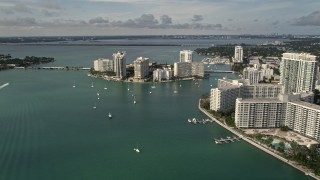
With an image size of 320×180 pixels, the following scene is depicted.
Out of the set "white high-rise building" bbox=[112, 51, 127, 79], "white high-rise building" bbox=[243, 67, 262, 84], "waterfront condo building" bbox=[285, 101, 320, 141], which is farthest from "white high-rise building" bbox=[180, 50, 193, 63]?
"waterfront condo building" bbox=[285, 101, 320, 141]

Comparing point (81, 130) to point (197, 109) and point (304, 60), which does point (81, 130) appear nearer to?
point (197, 109)

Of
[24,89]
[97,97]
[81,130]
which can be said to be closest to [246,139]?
[81,130]

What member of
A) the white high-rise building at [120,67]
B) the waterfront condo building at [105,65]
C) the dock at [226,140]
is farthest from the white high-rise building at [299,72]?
the waterfront condo building at [105,65]

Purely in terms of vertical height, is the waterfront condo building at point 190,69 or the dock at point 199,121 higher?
the waterfront condo building at point 190,69

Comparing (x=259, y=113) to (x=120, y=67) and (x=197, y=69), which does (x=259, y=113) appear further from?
(x=120, y=67)

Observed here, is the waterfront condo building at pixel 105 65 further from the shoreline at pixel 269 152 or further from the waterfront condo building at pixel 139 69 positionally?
the shoreline at pixel 269 152

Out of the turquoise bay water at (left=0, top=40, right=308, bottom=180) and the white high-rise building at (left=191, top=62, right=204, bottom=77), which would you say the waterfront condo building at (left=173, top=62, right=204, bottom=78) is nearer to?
the white high-rise building at (left=191, top=62, right=204, bottom=77)
